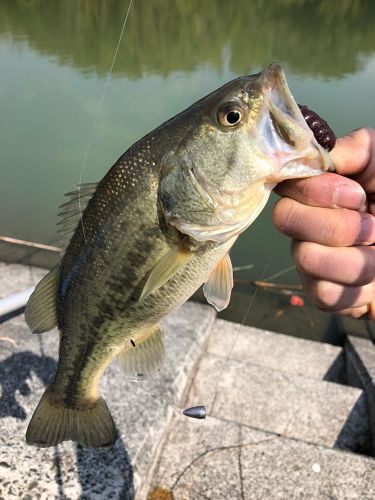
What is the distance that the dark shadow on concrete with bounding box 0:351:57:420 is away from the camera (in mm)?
2994

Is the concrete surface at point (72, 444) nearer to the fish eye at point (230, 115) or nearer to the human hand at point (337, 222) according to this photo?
the human hand at point (337, 222)

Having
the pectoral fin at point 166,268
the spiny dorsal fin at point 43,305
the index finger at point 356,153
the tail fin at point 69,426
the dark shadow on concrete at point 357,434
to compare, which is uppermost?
the index finger at point 356,153

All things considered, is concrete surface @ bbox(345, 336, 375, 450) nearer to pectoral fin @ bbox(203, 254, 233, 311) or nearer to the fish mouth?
pectoral fin @ bbox(203, 254, 233, 311)

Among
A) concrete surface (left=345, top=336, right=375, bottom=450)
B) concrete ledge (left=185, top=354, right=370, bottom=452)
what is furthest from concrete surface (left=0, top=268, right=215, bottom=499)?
concrete surface (left=345, top=336, right=375, bottom=450)

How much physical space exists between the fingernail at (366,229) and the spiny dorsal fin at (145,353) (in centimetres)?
90

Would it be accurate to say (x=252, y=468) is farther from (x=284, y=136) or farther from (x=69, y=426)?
(x=284, y=136)

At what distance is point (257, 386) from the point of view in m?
3.76

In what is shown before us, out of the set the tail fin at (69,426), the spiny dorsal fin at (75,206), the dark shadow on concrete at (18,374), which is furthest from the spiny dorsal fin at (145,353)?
the dark shadow on concrete at (18,374)

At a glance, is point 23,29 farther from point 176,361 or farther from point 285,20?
point 176,361

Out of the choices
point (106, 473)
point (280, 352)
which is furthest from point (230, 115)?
point (280, 352)

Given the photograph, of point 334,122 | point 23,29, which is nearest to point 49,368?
point 334,122

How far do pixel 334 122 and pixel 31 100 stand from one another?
26.0 ft

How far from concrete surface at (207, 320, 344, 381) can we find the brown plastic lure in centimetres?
309

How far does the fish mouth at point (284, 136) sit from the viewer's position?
144 cm
